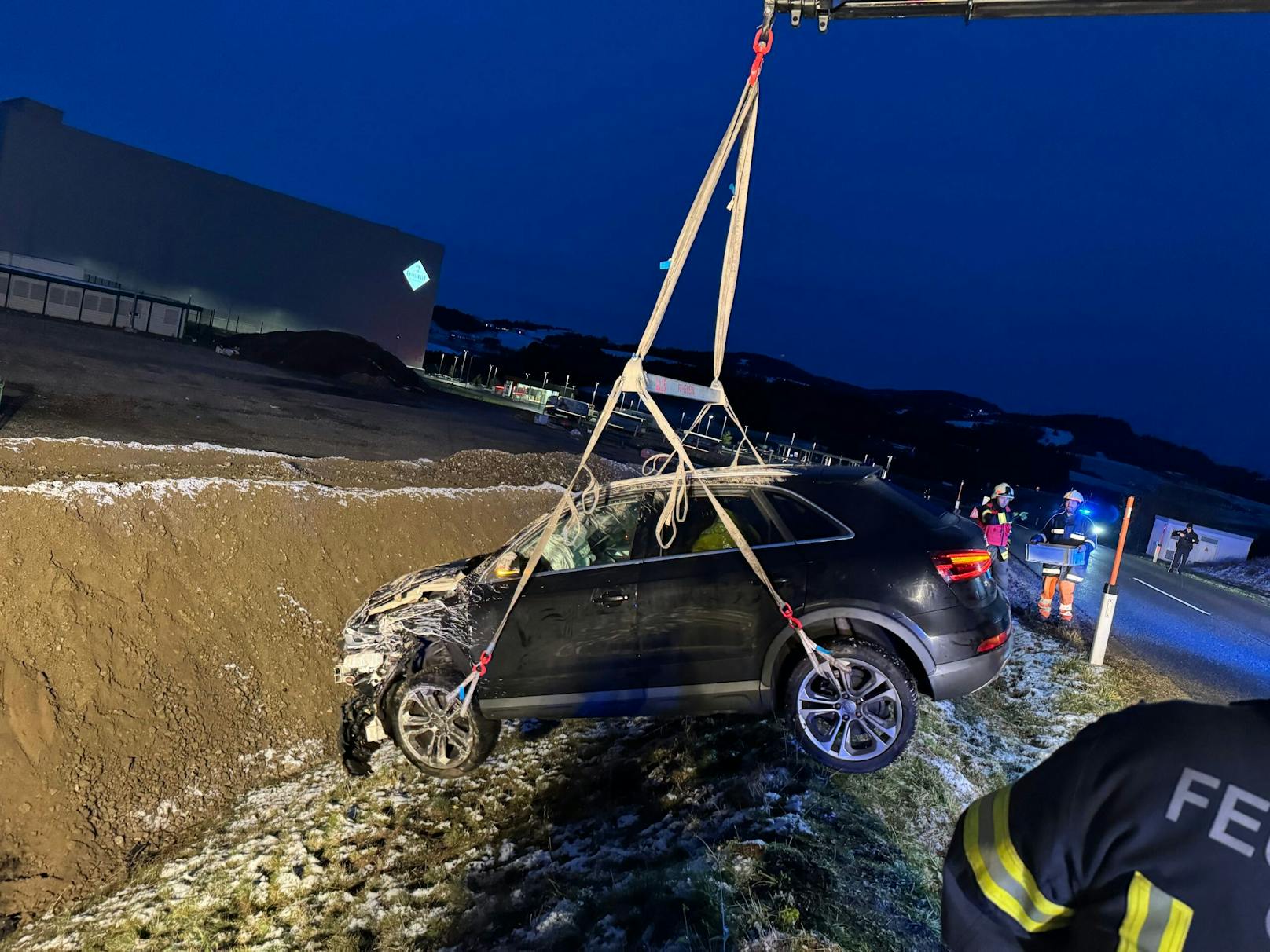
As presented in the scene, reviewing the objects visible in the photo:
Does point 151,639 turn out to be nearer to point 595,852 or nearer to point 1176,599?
point 595,852

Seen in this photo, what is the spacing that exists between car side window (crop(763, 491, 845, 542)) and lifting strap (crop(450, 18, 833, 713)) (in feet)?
0.92

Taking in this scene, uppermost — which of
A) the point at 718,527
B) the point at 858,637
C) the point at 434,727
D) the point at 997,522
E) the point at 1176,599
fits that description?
the point at 997,522

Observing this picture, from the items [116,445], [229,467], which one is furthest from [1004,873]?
[116,445]

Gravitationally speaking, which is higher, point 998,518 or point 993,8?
point 993,8

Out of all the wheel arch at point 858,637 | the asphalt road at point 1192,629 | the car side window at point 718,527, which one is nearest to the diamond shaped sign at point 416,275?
the asphalt road at point 1192,629

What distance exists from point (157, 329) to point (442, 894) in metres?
41.5

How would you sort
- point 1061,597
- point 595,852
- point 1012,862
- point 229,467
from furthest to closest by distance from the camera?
point 229,467
point 1061,597
point 595,852
point 1012,862

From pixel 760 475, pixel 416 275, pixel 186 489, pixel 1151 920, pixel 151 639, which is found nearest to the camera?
pixel 1151 920

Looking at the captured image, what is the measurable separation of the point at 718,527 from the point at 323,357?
36.0 meters

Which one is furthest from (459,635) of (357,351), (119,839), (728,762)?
(357,351)

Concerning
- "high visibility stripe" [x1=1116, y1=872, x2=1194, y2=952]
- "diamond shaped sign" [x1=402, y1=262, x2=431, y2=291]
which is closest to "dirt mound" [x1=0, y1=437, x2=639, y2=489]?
"high visibility stripe" [x1=1116, y1=872, x2=1194, y2=952]

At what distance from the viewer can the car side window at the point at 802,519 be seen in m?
4.77

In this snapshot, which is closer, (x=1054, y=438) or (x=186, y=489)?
(x=186, y=489)

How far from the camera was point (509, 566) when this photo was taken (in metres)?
5.26
